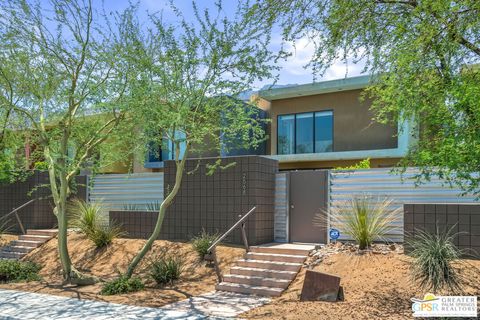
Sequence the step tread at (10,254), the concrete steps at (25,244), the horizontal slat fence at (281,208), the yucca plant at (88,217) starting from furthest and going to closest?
the concrete steps at (25,244) → the step tread at (10,254) → the yucca plant at (88,217) → the horizontal slat fence at (281,208)

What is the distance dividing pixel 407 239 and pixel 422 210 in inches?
27.5

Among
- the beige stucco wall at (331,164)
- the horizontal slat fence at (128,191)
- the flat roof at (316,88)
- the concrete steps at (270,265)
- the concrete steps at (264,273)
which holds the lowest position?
the concrete steps at (264,273)

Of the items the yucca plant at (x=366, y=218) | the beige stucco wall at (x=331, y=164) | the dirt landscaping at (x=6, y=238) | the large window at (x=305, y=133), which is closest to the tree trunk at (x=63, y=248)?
the dirt landscaping at (x=6, y=238)

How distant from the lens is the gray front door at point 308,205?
12297mm

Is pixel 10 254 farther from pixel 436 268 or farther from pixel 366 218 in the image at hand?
pixel 436 268

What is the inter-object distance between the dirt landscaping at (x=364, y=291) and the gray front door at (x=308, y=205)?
5.84ft

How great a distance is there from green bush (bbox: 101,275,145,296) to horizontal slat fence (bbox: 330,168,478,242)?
196 inches

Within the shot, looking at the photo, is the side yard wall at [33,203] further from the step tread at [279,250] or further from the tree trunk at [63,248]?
the step tread at [279,250]

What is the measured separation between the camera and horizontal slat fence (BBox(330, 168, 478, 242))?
35.4ft

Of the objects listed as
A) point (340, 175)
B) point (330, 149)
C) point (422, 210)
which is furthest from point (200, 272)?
point (330, 149)

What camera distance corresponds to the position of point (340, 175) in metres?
12.2

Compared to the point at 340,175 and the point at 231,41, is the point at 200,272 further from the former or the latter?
the point at 231,41

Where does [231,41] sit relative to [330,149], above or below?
above

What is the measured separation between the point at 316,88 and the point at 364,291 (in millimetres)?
13295
